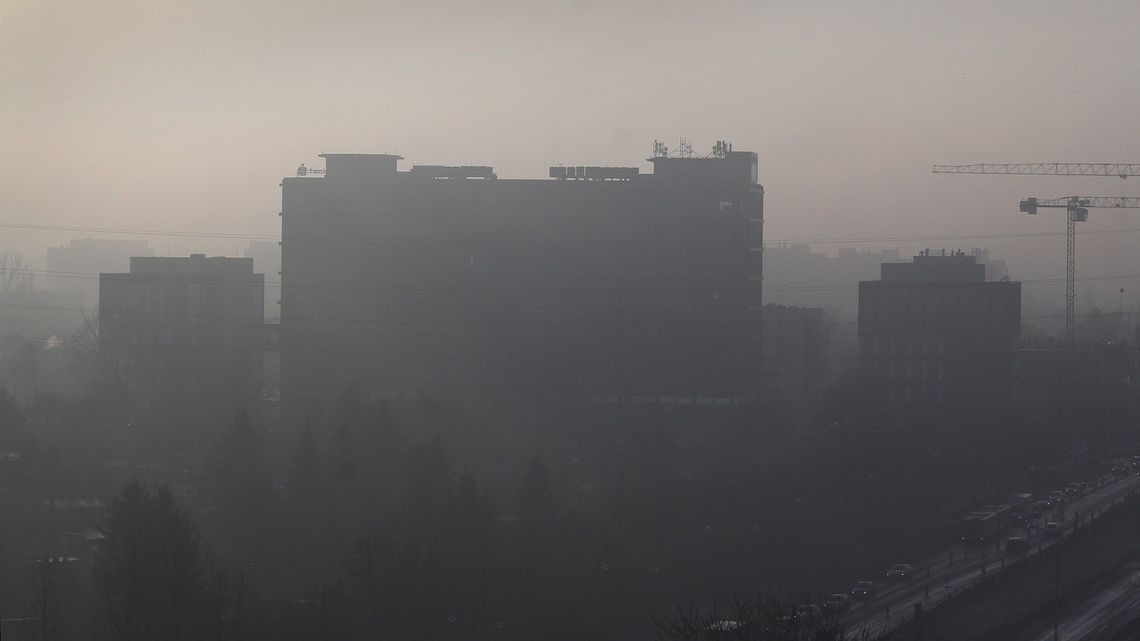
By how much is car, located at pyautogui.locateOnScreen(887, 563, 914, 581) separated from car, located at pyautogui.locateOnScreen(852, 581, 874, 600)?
0.57m

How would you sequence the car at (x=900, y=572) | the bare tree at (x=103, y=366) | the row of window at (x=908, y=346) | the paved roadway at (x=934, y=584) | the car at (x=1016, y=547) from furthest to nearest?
1. the row of window at (x=908, y=346)
2. the bare tree at (x=103, y=366)
3. the car at (x=1016, y=547)
4. the car at (x=900, y=572)
5. the paved roadway at (x=934, y=584)

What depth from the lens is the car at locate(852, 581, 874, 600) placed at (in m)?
13.1

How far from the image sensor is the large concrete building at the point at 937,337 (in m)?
27.7

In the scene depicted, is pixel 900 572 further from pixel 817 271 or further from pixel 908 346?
pixel 817 271

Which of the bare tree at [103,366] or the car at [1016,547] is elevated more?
the bare tree at [103,366]

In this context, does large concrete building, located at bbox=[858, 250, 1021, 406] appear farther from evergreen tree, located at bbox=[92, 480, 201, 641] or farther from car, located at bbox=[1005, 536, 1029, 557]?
evergreen tree, located at bbox=[92, 480, 201, 641]

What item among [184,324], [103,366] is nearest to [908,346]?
[184,324]

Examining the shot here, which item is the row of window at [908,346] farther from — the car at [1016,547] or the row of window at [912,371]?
the car at [1016,547]

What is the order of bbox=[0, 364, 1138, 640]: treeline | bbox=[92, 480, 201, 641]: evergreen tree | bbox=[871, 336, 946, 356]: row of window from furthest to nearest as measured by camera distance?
bbox=[871, 336, 946, 356]: row of window
bbox=[0, 364, 1138, 640]: treeline
bbox=[92, 480, 201, 641]: evergreen tree

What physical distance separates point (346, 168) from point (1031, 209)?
84.4ft

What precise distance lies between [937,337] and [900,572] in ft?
50.0

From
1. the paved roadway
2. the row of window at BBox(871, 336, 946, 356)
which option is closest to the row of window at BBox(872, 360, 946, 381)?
the row of window at BBox(871, 336, 946, 356)

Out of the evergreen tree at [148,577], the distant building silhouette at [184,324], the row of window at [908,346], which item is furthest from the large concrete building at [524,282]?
the evergreen tree at [148,577]

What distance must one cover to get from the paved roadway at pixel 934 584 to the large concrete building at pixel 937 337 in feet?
29.3
